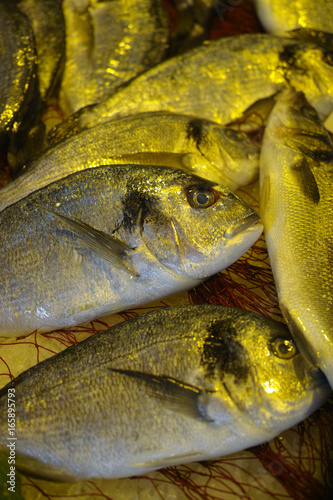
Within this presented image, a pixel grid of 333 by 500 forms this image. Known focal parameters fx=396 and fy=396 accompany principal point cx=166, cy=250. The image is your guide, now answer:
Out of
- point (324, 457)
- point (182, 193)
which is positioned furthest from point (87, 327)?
point (324, 457)

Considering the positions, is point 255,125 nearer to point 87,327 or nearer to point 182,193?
point 182,193

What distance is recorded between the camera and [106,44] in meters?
3.07

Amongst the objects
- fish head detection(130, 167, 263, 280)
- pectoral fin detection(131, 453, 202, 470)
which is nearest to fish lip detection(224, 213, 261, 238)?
fish head detection(130, 167, 263, 280)

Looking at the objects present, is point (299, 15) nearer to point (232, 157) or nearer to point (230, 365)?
point (232, 157)

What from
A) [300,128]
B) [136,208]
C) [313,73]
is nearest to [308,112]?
[300,128]

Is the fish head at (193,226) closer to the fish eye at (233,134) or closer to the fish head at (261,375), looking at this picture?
the fish head at (261,375)

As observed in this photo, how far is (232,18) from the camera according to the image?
141 inches

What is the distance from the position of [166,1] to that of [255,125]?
175cm

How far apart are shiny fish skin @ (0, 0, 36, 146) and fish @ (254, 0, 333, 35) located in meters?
2.00

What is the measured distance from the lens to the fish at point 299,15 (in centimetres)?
331

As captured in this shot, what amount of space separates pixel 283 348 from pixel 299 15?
117 inches

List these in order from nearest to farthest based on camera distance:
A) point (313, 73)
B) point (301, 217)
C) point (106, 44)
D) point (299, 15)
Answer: point (301, 217)
point (313, 73)
point (106, 44)
point (299, 15)

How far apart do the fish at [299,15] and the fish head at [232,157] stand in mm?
1483

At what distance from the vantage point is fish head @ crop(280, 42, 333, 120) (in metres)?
2.78
